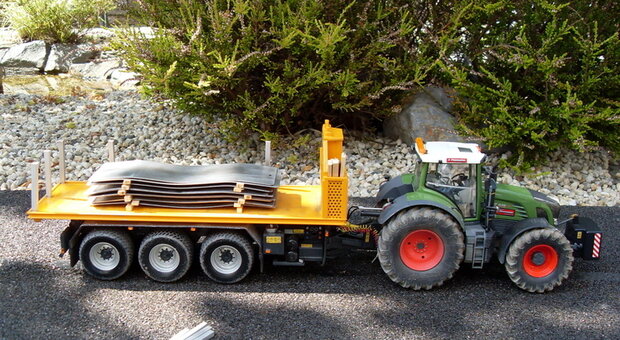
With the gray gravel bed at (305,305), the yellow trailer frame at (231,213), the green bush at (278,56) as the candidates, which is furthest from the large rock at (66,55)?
the yellow trailer frame at (231,213)

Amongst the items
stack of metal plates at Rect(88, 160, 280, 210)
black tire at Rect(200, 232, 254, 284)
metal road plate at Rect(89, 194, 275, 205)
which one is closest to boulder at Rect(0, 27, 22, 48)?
stack of metal plates at Rect(88, 160, 280, 210)

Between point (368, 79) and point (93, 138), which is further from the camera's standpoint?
point (93, 138)

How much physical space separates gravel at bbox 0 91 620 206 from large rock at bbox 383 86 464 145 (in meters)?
0.26

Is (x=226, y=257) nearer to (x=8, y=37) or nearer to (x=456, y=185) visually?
(x=456, y=185)

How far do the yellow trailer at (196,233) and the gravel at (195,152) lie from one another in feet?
9.11

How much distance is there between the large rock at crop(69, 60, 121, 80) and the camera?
1528cm

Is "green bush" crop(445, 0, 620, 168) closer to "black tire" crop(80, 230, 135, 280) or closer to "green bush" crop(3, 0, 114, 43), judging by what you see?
"black tire" crop(80, 230, 135, 280)

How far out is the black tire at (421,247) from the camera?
20.7ft

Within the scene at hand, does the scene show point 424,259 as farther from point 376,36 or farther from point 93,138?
point 93,138

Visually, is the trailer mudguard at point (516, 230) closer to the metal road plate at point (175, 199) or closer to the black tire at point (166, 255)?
the metal road plate at point (175, 199)

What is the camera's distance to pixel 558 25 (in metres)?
9.81

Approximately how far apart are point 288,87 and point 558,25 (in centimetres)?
431

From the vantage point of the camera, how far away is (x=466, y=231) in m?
6.47

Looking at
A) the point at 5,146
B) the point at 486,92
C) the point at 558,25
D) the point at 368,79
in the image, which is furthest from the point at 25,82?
the point at 558,25
